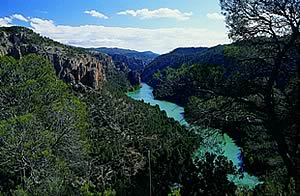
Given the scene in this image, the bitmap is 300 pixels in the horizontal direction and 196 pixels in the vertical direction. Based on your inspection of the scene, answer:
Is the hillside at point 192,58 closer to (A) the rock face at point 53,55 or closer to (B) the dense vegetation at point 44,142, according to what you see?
(B) the dense vegetation at point 44,142

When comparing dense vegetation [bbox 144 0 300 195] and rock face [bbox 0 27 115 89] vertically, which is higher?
dense vegetation [bbox 144 0 300 195]

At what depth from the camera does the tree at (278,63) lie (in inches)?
197

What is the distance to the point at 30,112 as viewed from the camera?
10383 millimetres

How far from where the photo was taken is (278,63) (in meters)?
5.02

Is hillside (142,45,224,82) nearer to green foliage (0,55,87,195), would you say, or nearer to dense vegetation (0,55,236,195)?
dense vegetation (0,55,236,195)

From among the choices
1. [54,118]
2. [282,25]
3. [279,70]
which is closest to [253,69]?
[279,70]

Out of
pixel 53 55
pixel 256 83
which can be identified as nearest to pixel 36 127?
pixel 256 83

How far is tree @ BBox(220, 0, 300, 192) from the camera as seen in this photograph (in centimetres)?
500

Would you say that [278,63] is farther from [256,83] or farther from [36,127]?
[36,127]

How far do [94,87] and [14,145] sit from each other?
125 feet

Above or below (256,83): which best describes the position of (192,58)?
below

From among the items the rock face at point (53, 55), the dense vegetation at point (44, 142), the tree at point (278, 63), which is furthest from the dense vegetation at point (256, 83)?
the rock face at point (53, 55)

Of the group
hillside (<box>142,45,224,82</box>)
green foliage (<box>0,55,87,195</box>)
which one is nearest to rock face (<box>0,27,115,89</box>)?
hillside (<box>142,45,224,82</box>)

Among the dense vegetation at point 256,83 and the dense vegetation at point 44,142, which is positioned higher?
the dense vegetation at point 256,83
